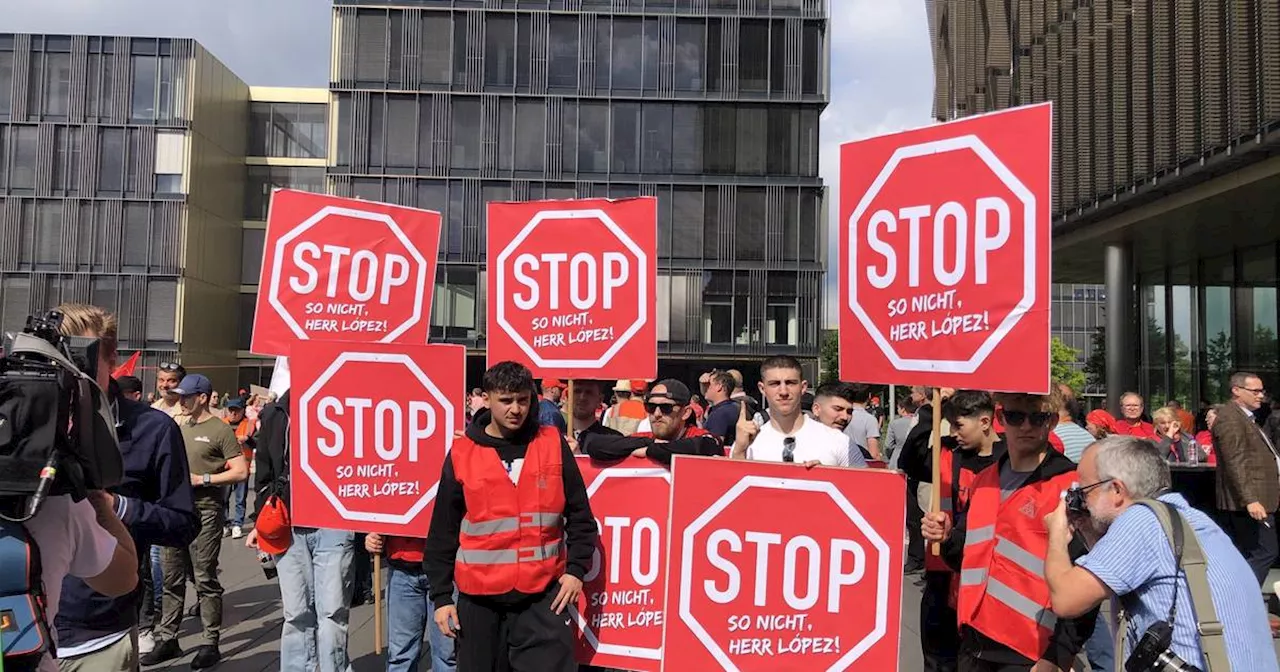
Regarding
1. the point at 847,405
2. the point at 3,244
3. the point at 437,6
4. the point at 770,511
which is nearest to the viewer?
the point at 770,511

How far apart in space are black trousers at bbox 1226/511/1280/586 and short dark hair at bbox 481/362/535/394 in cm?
696

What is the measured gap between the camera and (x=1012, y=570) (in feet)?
12.4

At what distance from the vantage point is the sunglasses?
3910mm

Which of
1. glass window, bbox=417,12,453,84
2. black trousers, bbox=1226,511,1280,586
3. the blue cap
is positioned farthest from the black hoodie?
glass window, bbox=417,12,453,84

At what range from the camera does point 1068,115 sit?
23.0m

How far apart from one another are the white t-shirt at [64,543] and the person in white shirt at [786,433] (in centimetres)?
271

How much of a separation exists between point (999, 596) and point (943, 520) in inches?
14.4

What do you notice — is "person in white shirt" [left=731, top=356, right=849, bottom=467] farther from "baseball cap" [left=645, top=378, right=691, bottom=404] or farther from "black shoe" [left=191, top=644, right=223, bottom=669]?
"black shoe" [left=191, top=644, right=223, bottom=669]

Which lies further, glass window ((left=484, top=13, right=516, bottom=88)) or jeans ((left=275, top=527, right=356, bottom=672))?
glass window ((left=484, top=13, right=516, bottom=88))

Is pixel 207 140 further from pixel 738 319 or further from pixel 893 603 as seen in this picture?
pixel 893 603

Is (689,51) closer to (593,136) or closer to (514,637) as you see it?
(593,136)

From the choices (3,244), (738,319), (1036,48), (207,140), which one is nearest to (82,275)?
(3,244)

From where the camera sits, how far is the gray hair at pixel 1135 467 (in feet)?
9.95

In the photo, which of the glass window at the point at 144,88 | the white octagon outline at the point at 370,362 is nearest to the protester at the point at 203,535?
the white octagon outline at the point at 370,362
